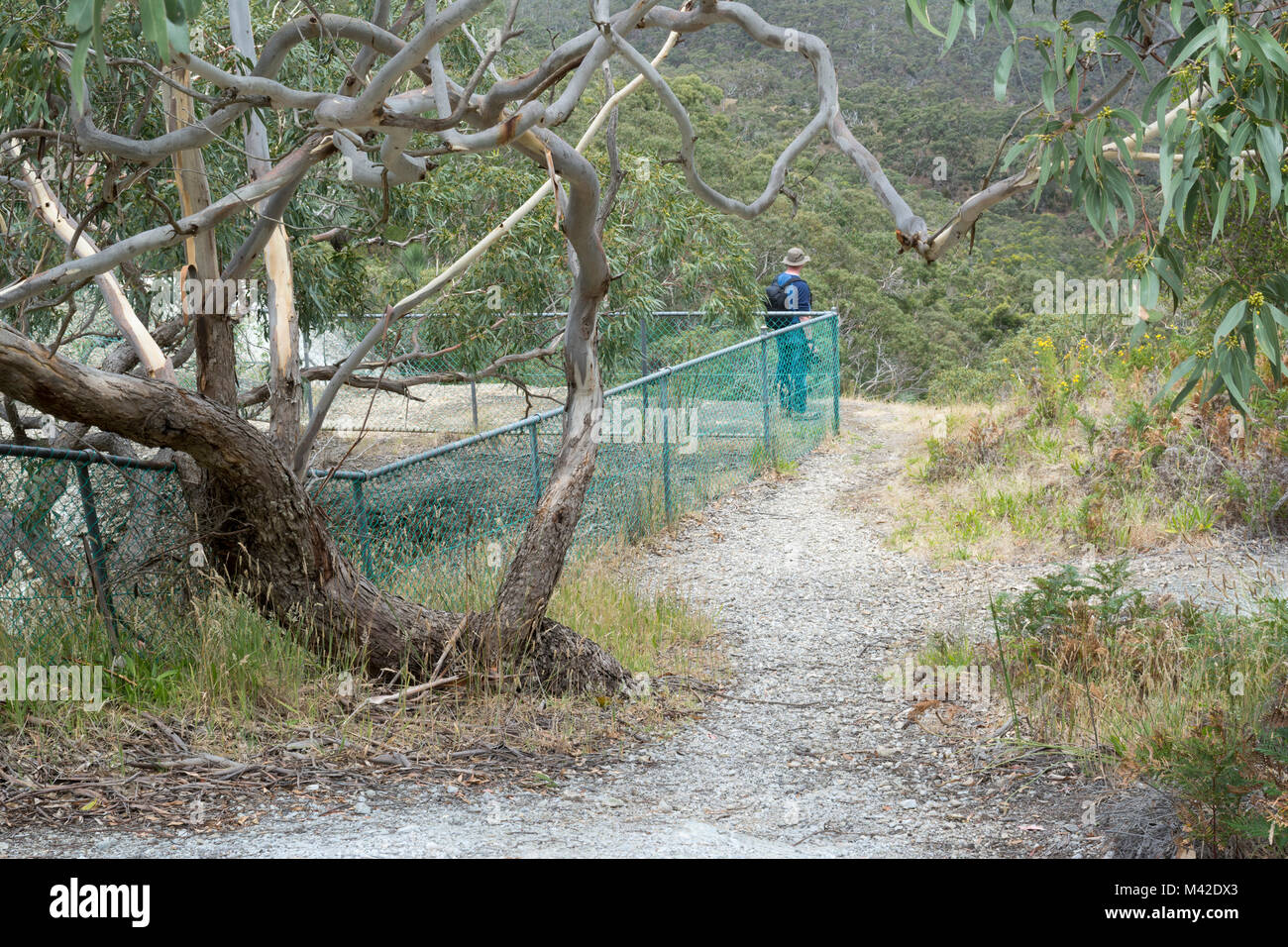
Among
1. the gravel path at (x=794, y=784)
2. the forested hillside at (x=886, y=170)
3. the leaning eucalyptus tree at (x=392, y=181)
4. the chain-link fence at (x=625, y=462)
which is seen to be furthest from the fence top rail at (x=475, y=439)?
the forested hillside at (x=886, y=170)

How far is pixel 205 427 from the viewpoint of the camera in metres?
4.55

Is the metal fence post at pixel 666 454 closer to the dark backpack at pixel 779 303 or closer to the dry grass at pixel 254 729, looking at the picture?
the dry grass at pixel 254 729

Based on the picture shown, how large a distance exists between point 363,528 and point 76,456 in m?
1.66

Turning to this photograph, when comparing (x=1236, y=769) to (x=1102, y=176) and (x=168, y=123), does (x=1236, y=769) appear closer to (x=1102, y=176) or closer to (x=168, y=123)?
(x=1102, y=176)

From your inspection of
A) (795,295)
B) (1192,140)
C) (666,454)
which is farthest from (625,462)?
(1192,140)

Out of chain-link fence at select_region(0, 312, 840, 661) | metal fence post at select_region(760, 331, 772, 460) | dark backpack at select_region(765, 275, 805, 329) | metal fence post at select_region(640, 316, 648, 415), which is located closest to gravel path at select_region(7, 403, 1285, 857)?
chain-link fence at select_region(0, 312, 840, 661)

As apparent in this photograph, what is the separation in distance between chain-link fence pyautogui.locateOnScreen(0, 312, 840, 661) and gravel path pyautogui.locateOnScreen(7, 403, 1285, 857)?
1.20 meters

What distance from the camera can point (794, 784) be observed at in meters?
4.98

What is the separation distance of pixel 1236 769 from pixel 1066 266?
2349 centimetres

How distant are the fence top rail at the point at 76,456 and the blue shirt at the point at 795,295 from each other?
931 cm

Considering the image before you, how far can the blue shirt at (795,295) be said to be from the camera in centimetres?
1355

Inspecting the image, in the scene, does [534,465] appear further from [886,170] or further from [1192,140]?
[886,170]

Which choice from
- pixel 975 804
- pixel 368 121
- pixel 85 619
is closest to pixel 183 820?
pixel 85 619

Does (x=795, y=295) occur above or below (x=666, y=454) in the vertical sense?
above
